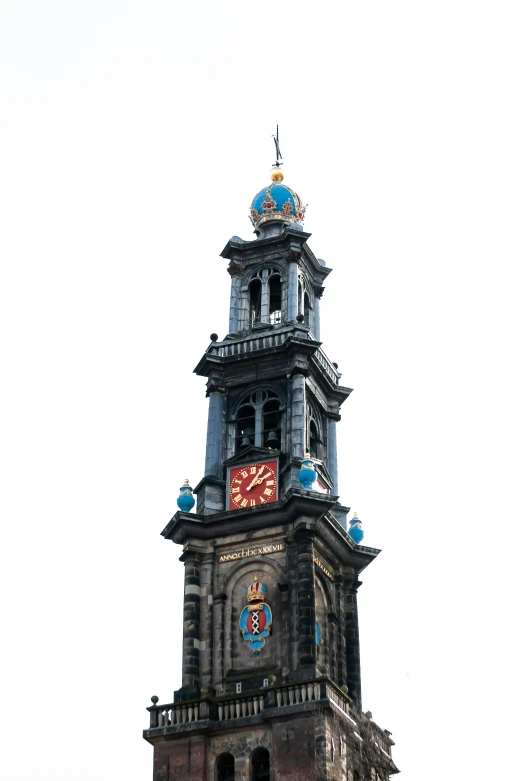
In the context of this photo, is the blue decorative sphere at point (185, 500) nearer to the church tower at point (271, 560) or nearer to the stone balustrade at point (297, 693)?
the church tower at point (271, 560)

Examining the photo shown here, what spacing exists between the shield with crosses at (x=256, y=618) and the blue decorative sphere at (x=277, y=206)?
24607mm

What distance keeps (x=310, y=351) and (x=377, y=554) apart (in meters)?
11.4

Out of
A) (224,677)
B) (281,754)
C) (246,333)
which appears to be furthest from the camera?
(246,333)

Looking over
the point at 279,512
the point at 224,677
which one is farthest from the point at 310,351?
the point at 224,677

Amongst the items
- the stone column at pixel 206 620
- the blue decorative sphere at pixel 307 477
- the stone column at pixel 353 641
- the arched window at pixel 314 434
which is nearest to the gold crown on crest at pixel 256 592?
the stone column at pixel 206 620

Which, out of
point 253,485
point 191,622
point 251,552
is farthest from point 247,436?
point 191,622

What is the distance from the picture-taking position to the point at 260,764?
6681 cm

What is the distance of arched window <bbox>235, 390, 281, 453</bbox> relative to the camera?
7850 cm

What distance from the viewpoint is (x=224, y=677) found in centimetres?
7088

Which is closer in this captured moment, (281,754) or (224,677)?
(281,754)

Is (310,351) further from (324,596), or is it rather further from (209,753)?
(209,753)

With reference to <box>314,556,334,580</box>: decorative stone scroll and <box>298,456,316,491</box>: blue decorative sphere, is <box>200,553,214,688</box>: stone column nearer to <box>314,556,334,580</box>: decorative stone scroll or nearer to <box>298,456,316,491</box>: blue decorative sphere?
<box>314,556,334,580</box>: decorative stone scroll

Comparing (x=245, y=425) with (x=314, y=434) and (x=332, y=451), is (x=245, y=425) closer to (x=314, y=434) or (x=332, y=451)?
(x=314, y=434)

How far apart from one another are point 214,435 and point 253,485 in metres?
4.43
